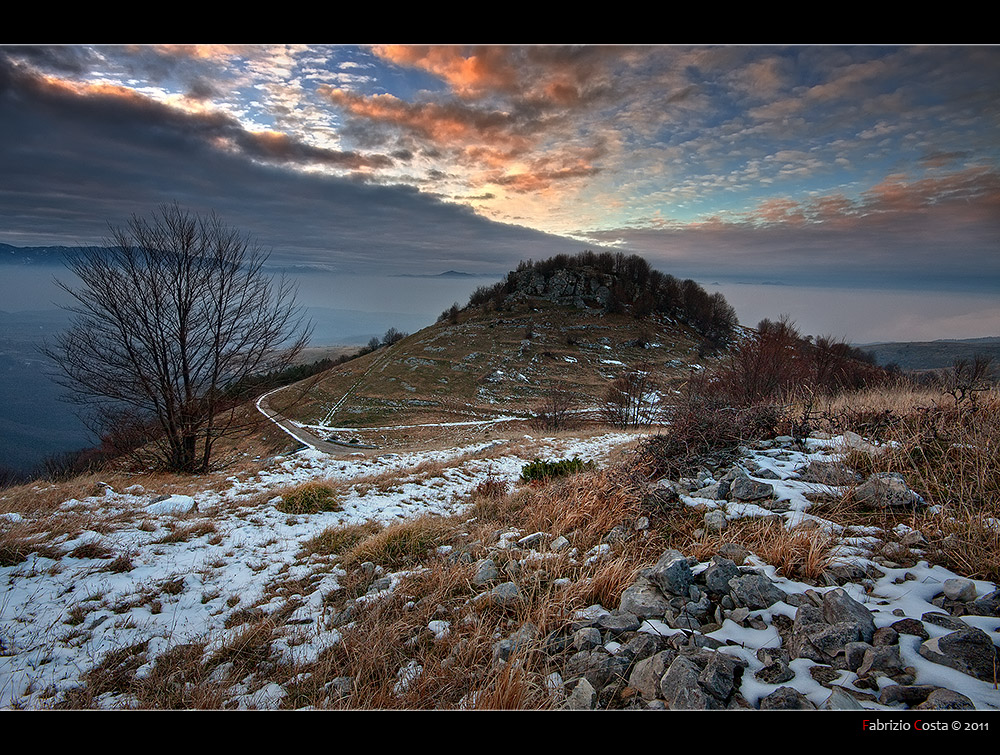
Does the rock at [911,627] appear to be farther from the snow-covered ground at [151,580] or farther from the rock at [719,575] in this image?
the snow-covered ground at [151,580]

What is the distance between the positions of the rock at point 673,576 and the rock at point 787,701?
3.30 ft

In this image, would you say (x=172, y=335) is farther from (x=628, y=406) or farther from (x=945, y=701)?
(x=628, y=406)

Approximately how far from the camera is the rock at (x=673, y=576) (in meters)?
2.83

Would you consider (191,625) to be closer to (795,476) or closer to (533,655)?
(533,655)

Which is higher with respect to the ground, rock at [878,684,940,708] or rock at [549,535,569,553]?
rock at [878,684,940,708]

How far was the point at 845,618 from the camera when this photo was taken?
220 centimetres

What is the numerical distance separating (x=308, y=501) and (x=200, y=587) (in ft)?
10.6

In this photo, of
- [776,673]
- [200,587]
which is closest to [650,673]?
[776,673]

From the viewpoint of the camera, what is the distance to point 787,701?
69.7 inches

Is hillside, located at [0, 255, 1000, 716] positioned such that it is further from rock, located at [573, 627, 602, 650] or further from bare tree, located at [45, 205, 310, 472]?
bare tree, located at [45, 205, 310, 472]

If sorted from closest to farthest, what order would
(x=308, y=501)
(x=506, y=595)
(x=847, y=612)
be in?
(x=847, y=612) < (x=506, y=595) < (x=308, y=501)

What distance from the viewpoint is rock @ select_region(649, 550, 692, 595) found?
283cm

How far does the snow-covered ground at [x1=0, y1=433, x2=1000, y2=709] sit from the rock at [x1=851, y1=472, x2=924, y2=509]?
0.45 m

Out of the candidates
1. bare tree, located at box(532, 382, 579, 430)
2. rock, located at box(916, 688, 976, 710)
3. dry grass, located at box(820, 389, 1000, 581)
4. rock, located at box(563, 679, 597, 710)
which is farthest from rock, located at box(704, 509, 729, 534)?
bare tree, located at box(532, 382, 579, 430)
